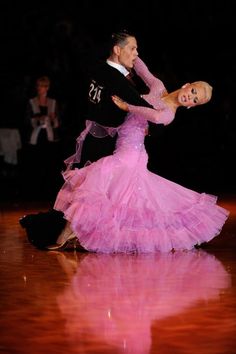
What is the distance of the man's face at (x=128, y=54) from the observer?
26.6 ft

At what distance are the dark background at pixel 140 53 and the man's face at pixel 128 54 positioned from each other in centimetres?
841

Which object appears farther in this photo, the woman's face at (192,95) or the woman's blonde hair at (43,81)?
the woman's blonde hair at (43,81)

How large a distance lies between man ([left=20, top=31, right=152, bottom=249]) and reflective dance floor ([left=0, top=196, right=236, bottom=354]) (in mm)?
183

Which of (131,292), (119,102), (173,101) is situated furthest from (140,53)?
(131,292)

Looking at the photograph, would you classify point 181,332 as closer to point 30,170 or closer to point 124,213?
point 124,213

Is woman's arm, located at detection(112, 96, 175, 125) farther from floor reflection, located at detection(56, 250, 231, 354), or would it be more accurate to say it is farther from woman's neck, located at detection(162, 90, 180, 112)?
floor reflection, located at detection(56, 250, 231, 354)

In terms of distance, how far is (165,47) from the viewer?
56.0ft

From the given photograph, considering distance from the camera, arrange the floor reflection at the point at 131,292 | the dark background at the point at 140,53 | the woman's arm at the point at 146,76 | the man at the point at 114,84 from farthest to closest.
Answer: the dark background at the point at 140,53 < the woman's arm at the point at 146,76 < the man at the point at 114,84 < the floor reflection at the point at 131,292

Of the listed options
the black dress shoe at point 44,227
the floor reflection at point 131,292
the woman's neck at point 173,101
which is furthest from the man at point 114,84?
the floor reflection at point 131,292

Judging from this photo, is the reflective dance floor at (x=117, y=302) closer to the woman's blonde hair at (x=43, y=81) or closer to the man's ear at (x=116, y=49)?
the man's ear at (x=116, y=49)

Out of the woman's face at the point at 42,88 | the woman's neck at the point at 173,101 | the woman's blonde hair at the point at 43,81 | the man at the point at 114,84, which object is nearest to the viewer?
the man at the point at 114,84

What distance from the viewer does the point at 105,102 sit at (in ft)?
26.5

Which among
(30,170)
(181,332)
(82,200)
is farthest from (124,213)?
(30,170)

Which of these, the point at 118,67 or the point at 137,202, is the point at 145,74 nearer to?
the point at 118,67
